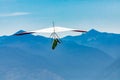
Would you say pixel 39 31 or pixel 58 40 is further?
pixel 58 40

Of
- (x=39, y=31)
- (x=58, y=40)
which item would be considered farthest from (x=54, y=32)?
(x=58, y=40)

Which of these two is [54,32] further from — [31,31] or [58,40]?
[58,40]

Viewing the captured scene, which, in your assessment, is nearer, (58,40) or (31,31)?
(31,31)

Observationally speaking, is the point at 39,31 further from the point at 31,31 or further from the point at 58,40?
the point at 58,40

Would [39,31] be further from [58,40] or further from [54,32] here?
[58,40]

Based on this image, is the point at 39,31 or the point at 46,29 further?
the point at 46,29

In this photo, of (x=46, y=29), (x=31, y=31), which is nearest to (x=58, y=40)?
(x=46, y=29)
